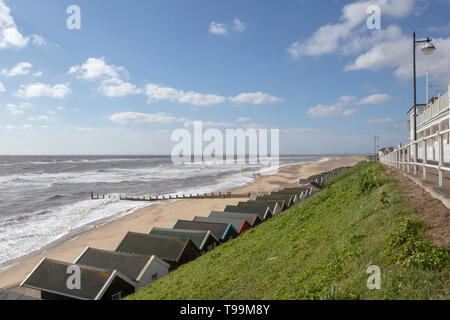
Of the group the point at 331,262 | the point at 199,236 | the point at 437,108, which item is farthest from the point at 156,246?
the point at 437,108

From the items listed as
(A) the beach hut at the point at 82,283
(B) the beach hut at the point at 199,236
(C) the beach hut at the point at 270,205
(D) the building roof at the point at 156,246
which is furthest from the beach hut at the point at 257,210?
(A) the beach hut at the point at 82,283

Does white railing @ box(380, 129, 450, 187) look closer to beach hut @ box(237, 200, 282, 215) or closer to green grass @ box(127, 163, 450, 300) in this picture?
green grass @ box(127, 163, 450, 300)

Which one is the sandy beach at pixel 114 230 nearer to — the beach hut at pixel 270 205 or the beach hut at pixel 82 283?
the beach hut at pixel 82 283

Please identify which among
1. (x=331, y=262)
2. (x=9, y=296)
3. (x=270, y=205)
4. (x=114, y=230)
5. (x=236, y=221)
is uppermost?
(x=331, y=262)

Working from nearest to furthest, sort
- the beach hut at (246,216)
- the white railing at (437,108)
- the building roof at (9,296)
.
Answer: the building roof at (9,296), the white railing at (437,108), the beach hut at (246,216)

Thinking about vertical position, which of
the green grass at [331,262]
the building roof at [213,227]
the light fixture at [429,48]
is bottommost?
the building roof at [213,227]

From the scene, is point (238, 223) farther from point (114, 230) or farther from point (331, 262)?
point (114, 230)

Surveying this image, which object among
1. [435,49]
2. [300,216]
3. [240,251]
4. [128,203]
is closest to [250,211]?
[300,216]
